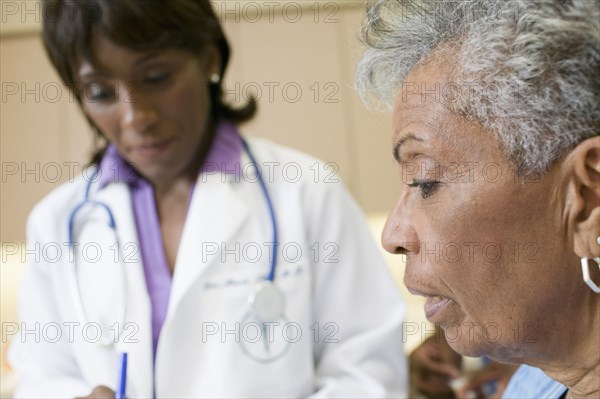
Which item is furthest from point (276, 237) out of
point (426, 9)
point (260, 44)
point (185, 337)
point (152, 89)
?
point (260, 44)

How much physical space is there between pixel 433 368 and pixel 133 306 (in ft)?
2.31

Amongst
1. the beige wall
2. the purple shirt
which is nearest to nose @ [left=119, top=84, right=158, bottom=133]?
the purple shirt

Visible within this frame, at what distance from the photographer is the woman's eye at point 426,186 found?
2.51 feet

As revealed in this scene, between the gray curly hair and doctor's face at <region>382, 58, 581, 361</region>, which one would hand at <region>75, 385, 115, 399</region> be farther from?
the gray curly hair

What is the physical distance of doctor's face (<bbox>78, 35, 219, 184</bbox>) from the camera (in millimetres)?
1148

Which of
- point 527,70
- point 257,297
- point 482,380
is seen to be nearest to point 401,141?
point 527,70

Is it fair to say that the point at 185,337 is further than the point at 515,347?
Yes

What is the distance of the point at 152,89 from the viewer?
1.19m

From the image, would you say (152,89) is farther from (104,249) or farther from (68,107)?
(68,107)

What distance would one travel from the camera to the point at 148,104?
1185 millimetres

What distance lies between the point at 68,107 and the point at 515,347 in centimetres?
227

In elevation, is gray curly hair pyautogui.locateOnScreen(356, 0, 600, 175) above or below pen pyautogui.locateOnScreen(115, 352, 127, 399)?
above

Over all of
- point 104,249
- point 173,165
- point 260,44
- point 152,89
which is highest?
point 260,44

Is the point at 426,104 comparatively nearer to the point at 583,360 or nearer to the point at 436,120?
the point at 436,120
